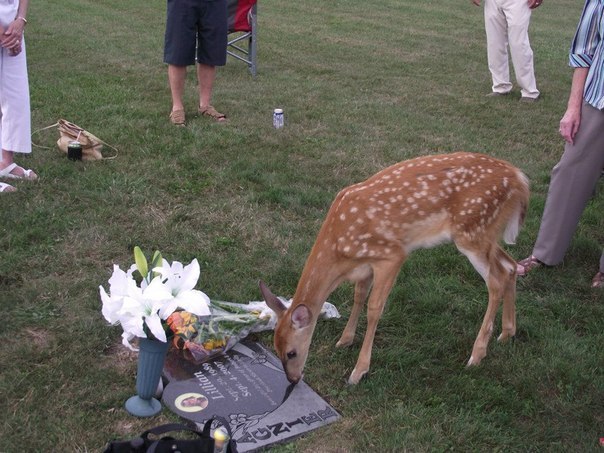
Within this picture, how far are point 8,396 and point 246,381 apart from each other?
3.68 ft

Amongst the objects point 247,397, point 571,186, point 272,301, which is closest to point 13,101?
point 272,301

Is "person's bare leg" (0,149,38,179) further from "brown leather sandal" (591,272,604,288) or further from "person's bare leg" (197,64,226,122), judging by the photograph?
"brown leather sandal" (591,272,604,288)

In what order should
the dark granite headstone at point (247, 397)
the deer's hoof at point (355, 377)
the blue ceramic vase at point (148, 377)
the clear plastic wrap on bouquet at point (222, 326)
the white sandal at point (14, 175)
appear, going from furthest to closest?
the white sandal at point (14, 175)
the clear plastic wrap on bouquet at point (222, 326)
the deer's hoof at point (355, 377)
the dark granite headstone at point (247, 397)
the blue ceramic vase at point (148, 377)

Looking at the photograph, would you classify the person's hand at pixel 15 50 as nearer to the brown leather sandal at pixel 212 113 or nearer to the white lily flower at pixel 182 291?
the brown leather sandal at pixel 212 113

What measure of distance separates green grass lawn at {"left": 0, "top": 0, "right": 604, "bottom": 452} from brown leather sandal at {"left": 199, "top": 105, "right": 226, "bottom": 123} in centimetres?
17

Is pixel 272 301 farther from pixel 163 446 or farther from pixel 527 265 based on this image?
pixel 527 265

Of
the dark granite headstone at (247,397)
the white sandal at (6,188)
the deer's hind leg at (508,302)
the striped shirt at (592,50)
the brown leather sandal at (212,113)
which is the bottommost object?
the dark granite headstone at (247,397)

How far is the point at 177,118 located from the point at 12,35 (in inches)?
83.2

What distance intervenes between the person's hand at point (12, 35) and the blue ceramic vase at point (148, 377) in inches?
118

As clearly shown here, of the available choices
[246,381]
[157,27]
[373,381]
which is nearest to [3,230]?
[246,381]

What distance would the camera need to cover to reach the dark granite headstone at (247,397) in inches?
123

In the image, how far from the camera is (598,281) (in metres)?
4.46

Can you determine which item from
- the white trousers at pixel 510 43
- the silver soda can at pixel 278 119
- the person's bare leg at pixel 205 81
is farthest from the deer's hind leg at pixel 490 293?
the white trousers at pixel 510 43

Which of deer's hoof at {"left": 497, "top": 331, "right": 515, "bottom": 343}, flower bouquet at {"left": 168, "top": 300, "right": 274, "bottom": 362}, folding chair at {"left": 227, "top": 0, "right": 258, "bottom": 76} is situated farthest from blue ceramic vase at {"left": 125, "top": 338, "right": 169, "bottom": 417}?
folding chair at {"left": 227, "top": 0, "right": 258, "bottom": 76}
